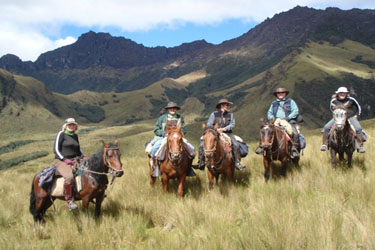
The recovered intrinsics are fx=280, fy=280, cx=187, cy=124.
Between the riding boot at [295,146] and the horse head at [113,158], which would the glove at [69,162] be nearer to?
the horse head at [113,158]

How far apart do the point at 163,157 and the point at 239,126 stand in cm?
14841

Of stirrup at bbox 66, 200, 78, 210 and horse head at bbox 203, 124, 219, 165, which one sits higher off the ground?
horse head at bbox 203, 124, 219, 165

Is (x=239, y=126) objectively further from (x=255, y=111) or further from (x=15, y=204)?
(x=15, y=204)

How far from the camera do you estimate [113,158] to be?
6.20 m

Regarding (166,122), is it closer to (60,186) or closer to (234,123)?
(234,123)

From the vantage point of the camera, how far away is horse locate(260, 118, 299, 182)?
26.2 ft

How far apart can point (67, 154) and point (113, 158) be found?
59.4 inches

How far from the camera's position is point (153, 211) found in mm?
6711

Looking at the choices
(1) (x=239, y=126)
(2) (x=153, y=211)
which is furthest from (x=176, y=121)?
(1) (x=239, y=126)

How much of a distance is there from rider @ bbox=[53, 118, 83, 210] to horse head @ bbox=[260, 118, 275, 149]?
5033 millimetres

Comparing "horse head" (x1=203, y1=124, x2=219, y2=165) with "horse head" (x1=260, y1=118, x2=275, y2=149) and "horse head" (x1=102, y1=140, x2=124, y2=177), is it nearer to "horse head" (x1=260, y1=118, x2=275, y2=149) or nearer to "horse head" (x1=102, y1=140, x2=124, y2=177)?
"horse head" (x1=260, y1=118, x2=275, y2=149)

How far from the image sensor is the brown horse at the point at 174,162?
23.0 ft

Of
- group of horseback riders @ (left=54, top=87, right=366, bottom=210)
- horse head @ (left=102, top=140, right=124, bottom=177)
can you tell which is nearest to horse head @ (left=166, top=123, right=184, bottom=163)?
group of horseback riders @ (left=54, top=87, right=366, bottom=210)

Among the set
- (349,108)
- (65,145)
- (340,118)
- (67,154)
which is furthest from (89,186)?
(349,108)
